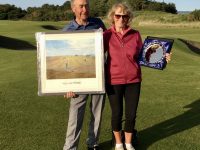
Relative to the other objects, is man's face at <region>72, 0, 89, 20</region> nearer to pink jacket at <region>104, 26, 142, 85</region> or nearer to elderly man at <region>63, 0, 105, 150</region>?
elderly man at <region>63, 0, 105, 150</region>

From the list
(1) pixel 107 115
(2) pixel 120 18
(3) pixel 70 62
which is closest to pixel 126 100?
(3) pixel 70 62

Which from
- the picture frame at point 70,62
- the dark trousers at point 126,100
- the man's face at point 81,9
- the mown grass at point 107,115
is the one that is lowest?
the mown grass at point 107,115

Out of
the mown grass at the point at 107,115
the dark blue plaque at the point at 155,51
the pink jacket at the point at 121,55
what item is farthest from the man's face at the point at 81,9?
the mown grass at the point at 107,115

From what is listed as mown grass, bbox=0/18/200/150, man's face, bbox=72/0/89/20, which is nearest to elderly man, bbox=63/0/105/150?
man's face, bbox=72/0/89/20

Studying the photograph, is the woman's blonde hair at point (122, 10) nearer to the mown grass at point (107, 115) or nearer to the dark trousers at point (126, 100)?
the dark trousers at point (126, 100)

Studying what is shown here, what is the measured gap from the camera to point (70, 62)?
5512 millimetres

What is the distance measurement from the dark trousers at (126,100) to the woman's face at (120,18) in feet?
2.43

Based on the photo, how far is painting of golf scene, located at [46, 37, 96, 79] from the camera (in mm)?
5457

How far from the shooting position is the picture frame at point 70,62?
5.45 m

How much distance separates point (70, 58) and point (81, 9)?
0.59m

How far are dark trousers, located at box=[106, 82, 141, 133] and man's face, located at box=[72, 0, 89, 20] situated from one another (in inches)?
36.8

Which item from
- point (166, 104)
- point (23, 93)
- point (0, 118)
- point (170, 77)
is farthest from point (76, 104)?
point (170, 77)

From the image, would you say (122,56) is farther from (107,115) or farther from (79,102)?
(107,115)

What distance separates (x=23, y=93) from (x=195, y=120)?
162 inches
